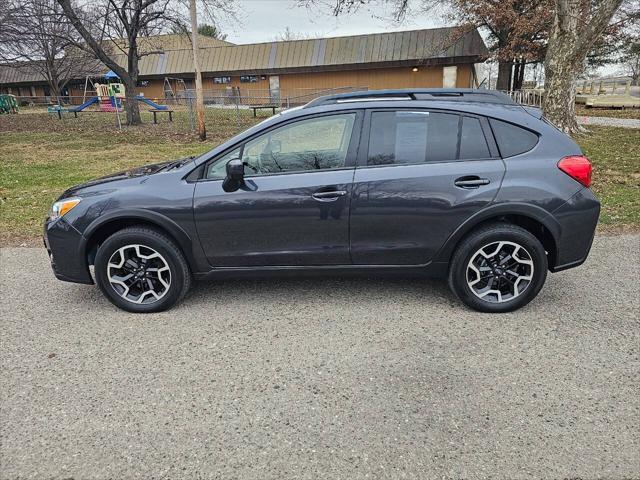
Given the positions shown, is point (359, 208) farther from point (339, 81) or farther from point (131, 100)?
point (339, 81)

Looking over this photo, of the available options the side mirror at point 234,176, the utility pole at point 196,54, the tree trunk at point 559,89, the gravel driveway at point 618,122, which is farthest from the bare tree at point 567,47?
the side mirror at point 234,176

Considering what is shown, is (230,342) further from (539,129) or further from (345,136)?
(539,129)

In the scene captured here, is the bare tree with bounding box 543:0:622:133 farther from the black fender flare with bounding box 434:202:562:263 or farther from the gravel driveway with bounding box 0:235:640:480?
the black fender flare with bounding box 434:202:562:263

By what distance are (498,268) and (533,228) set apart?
45cm

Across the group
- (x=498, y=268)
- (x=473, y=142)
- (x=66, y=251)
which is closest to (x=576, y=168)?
(x=473, y=142)

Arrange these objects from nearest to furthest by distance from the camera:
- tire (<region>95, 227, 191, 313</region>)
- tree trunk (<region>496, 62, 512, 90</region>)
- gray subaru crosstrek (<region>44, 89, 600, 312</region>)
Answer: gray subaru crosstrek (<region>44, 89, 600, 312</region>) → tire (<region>95, 227, 191, 313</region>) → tree trunk (<region>496, 62, 512, 90</region>)

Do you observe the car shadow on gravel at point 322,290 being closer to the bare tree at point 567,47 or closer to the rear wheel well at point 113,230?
the rear wheel well at point 113,230

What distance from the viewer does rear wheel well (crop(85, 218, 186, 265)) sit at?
3.86 m

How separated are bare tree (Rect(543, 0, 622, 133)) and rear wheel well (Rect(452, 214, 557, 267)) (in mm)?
9568

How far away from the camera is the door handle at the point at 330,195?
3.69 m

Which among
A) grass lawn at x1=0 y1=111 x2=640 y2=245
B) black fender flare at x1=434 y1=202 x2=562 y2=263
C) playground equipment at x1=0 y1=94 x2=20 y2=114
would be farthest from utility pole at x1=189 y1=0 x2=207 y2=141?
playground equipment at x1=0 y1=94 x2=20 y2=114

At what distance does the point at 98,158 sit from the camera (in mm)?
13117

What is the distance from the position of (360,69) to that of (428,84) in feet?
16.6

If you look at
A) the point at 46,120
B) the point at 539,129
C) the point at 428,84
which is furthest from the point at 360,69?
the point at 539,129
